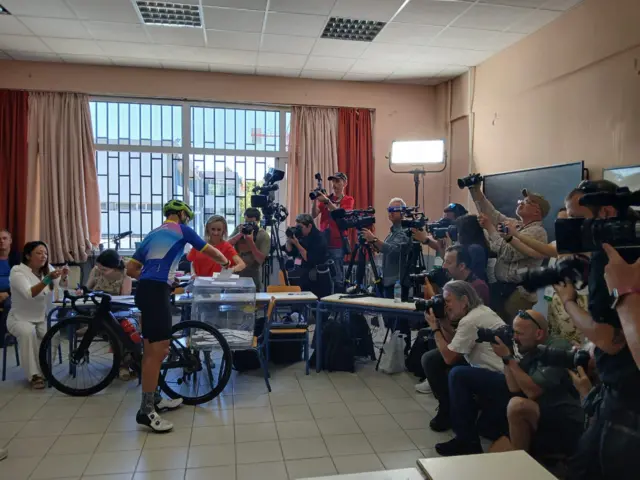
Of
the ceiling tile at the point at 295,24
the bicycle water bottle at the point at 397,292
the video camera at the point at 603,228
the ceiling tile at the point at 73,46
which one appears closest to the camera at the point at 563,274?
the video camera at the point at 603,228

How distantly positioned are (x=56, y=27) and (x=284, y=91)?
2.67 m

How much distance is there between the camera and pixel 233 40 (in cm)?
495

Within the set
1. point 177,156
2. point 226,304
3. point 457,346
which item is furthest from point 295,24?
point 457,346

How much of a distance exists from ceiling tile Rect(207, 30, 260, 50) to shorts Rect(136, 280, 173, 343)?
2.96 m

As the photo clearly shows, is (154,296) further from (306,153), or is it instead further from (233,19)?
(306,153)

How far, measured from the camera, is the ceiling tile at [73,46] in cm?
501

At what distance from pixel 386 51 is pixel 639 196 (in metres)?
4.48

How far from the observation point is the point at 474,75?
579cm

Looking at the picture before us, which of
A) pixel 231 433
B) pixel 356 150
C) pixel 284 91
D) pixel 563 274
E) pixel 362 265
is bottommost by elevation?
pixel 231 433

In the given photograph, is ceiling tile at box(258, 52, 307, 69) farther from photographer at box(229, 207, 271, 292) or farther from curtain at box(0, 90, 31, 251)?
curtain at box(0, 90, 31, 251)

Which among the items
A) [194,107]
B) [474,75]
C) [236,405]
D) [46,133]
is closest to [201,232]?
[194,107]

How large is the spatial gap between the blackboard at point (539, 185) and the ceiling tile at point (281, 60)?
2541 mm

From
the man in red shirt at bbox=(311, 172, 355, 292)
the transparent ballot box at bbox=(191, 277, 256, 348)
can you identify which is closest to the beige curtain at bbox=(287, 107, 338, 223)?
the man in red shirt at bbox=(311, 172, 355, 292)

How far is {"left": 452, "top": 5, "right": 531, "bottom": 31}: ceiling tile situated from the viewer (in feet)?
13.6
